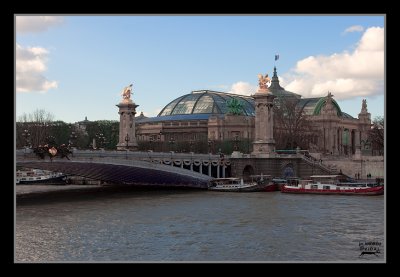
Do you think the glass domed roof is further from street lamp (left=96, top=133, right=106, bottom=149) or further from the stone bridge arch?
the stone bridge arch

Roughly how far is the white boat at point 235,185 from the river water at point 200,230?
35.8ft

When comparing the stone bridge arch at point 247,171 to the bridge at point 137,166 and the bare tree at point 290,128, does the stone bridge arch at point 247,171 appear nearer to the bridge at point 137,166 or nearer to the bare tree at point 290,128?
the bridge at point 137,166

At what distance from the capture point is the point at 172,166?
51.5 metres

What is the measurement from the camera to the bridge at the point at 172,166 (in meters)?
44.2

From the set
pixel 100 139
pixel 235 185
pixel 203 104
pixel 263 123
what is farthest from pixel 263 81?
pixel 203 104

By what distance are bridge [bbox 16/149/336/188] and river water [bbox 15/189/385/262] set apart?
4.14 m

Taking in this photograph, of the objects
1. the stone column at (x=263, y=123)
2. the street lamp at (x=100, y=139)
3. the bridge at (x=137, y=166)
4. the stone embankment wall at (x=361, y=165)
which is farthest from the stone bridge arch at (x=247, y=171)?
the street lamp at (x=100, y=139)

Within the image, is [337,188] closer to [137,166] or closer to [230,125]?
[137,166]

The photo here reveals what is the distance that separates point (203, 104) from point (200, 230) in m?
80.1

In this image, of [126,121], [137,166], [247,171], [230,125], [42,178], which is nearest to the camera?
[137,166]

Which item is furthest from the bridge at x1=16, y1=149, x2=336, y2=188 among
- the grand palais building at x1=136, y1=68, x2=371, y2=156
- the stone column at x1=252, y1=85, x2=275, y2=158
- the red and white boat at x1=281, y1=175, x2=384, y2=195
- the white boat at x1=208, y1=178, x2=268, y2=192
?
the grand palais building at x1=136, y1=68, x2=371, y2=156
